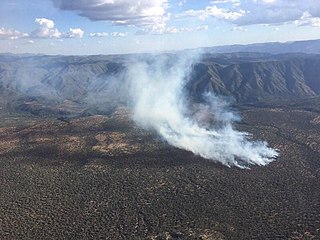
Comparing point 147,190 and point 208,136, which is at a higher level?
point 208,136

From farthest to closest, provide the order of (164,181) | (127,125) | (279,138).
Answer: (127,125)
(279,138)
(164,181)

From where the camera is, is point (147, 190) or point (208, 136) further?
point (208, 136)

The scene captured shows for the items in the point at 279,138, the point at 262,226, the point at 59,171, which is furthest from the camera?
the point at 279,138

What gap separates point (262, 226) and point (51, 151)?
6535 cm

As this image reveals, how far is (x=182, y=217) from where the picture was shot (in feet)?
254

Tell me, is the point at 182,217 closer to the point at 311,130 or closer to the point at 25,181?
the point at 25,181

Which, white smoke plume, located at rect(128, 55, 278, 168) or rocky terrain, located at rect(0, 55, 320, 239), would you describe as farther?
white smoke plume, located at rect(128, 55, 278, 168)

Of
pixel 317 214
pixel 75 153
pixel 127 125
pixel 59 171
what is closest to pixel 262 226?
pixel 317 214

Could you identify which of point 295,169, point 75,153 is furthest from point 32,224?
point 295,169

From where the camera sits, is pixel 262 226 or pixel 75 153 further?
pixel 75 153

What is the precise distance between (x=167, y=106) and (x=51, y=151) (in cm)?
8471

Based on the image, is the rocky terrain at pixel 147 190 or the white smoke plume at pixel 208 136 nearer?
the rocky terrain at pixel 147 190

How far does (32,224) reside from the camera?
7606cm

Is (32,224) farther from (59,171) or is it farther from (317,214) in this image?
(317,214)
